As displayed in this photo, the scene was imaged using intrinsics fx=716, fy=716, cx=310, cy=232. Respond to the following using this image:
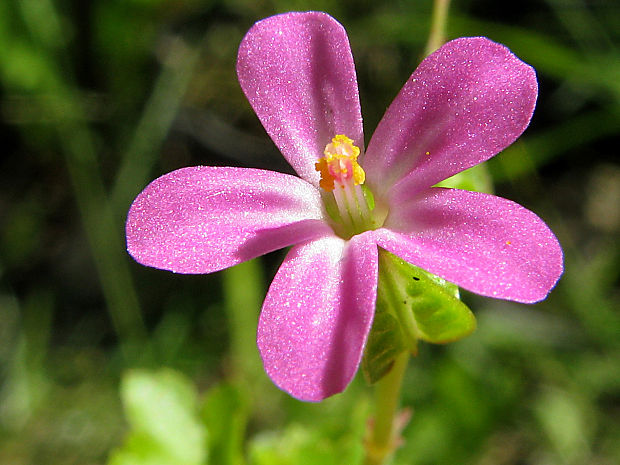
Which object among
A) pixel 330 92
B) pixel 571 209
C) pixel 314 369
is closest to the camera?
pixel 314 369

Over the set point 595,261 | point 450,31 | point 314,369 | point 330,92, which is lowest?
point 595,261

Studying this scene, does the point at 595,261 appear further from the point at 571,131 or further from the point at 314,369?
the point at 314,369

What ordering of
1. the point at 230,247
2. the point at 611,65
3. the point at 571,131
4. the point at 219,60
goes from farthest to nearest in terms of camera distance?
the point at 219,60
the point at 571,131
the point at 611,65
the point at 230,247

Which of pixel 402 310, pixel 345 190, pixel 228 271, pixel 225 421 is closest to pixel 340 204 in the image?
pixel 345 190

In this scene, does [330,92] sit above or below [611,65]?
above

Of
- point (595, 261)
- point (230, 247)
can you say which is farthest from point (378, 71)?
point (230, 247)

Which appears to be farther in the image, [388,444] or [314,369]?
[388,444]

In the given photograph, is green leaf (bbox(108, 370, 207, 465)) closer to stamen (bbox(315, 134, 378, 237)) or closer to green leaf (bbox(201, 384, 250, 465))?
green leaf (bbox(201, 384, 250, 465))

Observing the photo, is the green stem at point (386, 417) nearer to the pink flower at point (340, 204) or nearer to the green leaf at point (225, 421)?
the pink flower at point (340, 204)

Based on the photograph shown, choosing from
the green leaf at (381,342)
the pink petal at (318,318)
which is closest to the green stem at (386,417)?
the green leaf at (381,342)
